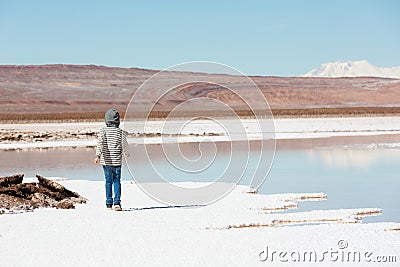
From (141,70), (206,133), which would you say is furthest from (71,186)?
(141,70)

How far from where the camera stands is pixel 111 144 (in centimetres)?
905

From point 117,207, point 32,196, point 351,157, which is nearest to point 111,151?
point 117,207

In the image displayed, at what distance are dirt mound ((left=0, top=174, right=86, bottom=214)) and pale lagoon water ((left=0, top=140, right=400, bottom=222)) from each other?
9.77 feet

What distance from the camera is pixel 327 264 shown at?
5.90m

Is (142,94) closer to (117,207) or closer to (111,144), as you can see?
(111,144)

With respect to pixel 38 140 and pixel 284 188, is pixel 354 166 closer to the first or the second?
pixel 284 188

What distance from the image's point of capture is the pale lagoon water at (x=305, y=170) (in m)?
Result: 10.1

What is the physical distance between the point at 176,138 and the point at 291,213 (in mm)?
18848

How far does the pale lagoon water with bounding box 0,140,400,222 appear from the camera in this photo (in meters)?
10.1

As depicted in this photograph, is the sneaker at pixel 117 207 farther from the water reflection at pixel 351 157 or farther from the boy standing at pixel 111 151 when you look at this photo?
the water reflection at pixel 351 157

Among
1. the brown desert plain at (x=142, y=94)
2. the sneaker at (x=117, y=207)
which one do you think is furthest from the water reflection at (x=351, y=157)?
the brown desert plain at (x=142, y=94)

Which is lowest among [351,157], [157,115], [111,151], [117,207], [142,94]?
[117,207]

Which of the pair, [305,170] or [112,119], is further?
[305,170]

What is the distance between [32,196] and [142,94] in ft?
260
